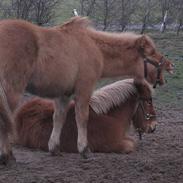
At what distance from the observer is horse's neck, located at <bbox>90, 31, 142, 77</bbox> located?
6814 millimetres

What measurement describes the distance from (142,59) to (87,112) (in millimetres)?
1140

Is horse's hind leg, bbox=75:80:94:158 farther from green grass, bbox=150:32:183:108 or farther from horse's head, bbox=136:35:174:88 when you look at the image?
green grass, bbox=150:32:183:108

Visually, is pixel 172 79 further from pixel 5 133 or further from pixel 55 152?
pixel 5 133

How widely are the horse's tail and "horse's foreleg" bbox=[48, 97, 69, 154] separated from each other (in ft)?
3.00

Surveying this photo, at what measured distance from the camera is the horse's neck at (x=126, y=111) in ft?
23.6

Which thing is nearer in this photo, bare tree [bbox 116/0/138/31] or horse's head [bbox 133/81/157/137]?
horse's head [bbox 133/81/157/137]

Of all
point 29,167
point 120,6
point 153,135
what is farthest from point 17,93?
Answer: point 120,6

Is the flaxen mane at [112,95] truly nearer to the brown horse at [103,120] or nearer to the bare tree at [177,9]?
the brown horse at [103,120]

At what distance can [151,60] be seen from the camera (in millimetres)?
7043

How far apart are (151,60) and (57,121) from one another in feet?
4.91

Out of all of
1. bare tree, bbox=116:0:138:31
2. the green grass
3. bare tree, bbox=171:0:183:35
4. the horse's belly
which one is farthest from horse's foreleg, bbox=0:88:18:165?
bare tree, bbox=171:0:183:35

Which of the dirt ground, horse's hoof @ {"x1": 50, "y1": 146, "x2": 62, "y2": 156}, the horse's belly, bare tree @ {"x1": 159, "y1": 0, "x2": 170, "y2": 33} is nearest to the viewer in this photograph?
the dirt ground

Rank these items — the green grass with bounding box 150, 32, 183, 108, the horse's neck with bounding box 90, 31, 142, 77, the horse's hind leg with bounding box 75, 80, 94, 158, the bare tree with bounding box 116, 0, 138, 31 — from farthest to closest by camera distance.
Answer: the bare tree with bounding box 116, 0, 138, 31 → the green grass with bounding box 150, 32, 183, 108 → the horse's neck with bounding box 90, 31, 142, 77 → the horse's hind leg with bounding box 75, 80, 94, 158

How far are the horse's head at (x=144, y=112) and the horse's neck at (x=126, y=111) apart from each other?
7 cm
